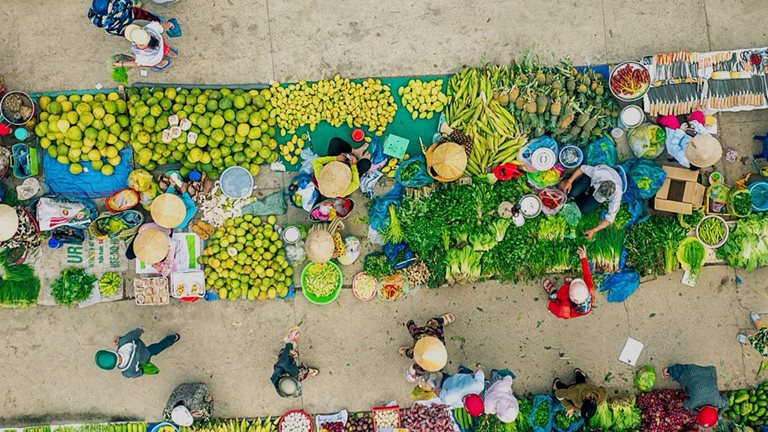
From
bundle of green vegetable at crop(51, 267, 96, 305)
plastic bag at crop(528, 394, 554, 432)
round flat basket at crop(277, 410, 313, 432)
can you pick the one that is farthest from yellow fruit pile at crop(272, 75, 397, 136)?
plastic bag at crop(528, 394, 554, 432)

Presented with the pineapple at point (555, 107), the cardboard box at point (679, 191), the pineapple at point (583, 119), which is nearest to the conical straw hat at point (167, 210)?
the pineapple at point (555, 107)

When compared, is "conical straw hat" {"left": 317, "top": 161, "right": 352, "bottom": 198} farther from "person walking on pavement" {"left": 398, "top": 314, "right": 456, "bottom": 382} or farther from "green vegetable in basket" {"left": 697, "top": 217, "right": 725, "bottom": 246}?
"green vegetable in basket" {"left": 697, "top": 217, "right": 725, "bottom": 246}

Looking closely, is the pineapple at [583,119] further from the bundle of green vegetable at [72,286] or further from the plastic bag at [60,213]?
the bundle of green vegetable at [72,286]

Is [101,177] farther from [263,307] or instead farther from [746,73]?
[746,73]

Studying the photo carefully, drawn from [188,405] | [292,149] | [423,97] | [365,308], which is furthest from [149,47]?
[188,405]

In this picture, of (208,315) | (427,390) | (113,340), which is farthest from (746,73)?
(113,340)

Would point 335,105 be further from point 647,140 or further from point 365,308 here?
point 647,140
